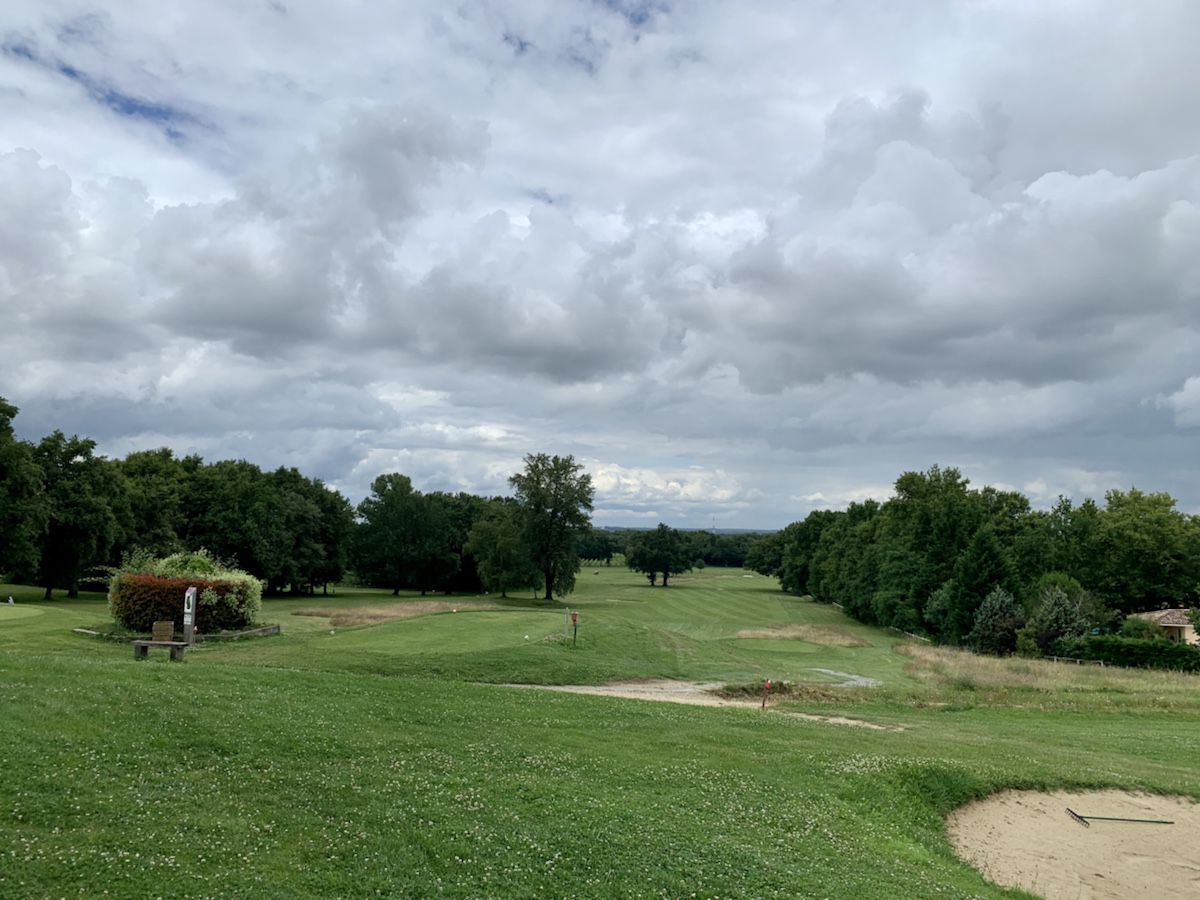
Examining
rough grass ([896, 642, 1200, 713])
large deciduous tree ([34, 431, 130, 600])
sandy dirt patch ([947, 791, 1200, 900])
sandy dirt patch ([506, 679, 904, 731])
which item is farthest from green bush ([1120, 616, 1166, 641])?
large deciduous tree ([34, 431, 130, 600])

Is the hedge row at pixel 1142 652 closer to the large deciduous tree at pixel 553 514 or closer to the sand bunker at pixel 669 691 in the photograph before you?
the sand bunker at pixel 669 691

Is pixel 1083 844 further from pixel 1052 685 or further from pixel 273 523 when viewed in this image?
pixel 273 523

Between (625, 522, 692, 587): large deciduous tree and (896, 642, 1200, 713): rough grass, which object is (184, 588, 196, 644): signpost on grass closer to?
(896, 642, 1200, 713): rough grass

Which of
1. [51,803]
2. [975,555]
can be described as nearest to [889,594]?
[975,555]

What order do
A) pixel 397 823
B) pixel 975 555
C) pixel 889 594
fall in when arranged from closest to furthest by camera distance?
pixel 397 823 < pixel 975 555 < pixel 889 594

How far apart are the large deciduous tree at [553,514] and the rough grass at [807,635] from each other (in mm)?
24624

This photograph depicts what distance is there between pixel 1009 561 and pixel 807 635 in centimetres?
1890

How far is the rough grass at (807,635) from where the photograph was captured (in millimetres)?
52350

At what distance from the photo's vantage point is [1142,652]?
43281 millimetres

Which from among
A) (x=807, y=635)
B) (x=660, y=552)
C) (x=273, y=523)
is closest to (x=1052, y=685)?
(x=807, y=635)

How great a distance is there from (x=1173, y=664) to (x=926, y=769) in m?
36.8

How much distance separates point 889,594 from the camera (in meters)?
73.1

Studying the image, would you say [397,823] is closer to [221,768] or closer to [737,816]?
[221,768]

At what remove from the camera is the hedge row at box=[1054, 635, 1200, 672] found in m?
42.3
